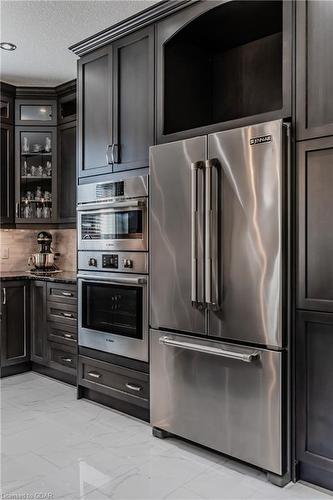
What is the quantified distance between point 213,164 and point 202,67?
41.6 inches

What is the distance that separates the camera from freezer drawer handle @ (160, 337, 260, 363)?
7.52 ft

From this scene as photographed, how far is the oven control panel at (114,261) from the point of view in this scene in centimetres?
296

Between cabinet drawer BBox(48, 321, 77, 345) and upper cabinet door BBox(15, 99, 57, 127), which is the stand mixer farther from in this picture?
upper cabinet door BBox(15, 99, 57, 127)

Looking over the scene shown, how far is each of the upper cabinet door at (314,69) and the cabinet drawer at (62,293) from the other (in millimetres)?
2283

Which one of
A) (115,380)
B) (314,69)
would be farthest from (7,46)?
(115,380)

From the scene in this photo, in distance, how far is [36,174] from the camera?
4516 millimetres

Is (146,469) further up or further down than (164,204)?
further down

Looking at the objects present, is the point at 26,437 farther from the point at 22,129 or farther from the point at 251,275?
the point at 22,129

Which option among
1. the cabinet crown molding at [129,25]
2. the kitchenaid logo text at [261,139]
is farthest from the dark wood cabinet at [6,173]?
the kitchenaid logo text at [261,139]

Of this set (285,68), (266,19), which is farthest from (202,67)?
(285,68)

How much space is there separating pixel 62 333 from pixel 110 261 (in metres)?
1.06

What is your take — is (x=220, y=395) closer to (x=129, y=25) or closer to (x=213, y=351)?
(x=213, y=351)

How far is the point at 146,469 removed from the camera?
2.40 metres

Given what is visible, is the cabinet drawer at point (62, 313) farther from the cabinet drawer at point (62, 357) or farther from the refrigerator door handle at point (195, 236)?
the refrigerator door handle at point (195, 236)
